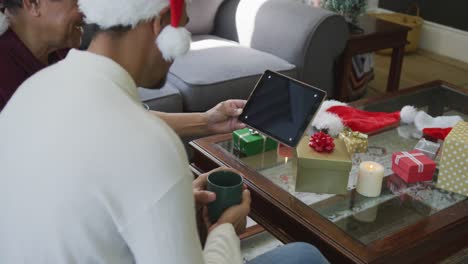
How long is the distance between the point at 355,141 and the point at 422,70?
244 centimetres

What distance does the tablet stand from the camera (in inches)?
61.3

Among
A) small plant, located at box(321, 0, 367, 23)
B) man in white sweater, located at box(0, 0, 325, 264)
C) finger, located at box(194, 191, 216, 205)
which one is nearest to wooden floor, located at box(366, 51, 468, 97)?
small plant, located at box(321, 0, 367, 23)

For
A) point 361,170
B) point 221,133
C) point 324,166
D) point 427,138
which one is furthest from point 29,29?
point 427,138

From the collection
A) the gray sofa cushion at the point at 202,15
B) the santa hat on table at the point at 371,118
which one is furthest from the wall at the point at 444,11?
the santa hat on table at the point at 371,118

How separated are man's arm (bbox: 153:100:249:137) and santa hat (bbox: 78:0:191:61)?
2.45ft

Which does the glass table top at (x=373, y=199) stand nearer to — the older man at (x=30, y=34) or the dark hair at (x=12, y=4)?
the older man at (x=30, y=34)

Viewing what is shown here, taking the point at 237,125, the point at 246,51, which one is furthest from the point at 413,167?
the point at 246,51

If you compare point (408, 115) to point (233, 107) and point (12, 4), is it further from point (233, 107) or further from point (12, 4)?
point (12, 4)

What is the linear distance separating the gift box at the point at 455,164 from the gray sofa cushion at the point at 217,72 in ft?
3.66

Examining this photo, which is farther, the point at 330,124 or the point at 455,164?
the point at 330,124

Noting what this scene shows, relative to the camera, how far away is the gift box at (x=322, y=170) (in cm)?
147

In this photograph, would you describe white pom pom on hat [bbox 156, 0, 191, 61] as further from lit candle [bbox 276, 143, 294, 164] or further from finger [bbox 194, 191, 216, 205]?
lit candle [bbox 276, 143, 294, 164]

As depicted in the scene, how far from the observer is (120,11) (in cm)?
86

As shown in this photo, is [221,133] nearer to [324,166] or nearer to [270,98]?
[270,98]
